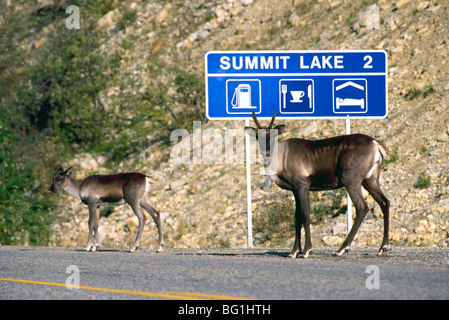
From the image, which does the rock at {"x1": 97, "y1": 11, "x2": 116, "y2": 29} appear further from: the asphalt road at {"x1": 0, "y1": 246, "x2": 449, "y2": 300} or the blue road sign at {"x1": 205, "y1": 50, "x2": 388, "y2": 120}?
the asphalt road at {"x1": 0, "y1": 246, "x2": 449, "y2": 300}

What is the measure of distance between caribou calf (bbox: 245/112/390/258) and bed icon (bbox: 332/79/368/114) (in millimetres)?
4940

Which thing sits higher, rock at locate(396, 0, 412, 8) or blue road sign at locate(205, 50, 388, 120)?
rock at locate(396, 0, 412, 8)

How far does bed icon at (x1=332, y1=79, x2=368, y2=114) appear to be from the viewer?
771 inches

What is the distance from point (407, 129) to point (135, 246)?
11704 millimetres

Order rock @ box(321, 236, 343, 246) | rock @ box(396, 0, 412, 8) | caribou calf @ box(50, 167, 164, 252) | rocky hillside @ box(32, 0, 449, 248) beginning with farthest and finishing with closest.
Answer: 1. rock @ box(396, 0, 412, 8)
2. rocky hillside @ box(32, 0, 449, 248)
3. rock @ box(321, 236, 343, 246)
4. caribou calf @ box(50, 167, 164, 252)

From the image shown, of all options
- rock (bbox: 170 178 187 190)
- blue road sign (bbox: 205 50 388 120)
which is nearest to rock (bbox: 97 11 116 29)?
rock (bbox: 170 178 187 190)

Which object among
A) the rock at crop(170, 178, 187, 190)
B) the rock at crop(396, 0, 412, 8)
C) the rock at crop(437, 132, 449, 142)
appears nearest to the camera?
the rock at crop(437, 132, 449, 142)

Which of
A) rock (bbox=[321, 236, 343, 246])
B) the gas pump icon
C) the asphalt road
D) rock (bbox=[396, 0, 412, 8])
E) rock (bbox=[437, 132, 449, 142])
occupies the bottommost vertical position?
the asphalt road

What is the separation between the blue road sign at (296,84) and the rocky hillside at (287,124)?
12.3ft

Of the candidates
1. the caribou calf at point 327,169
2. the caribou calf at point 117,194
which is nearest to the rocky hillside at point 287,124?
the caribou calf at point 117,194

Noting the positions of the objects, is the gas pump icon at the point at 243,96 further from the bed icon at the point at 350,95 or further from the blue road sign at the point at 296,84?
the bed icon at the point at 350,95

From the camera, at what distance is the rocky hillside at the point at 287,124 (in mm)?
22453

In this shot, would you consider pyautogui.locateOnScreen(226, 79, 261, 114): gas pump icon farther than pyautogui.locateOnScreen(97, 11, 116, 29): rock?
No
